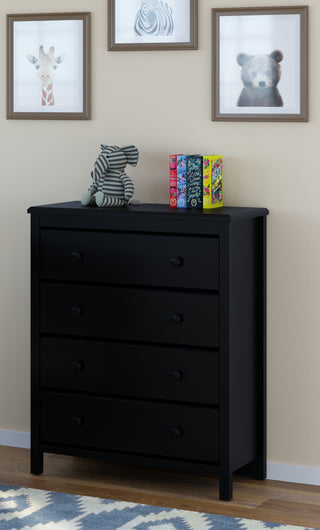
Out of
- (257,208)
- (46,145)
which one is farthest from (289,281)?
(46,145)

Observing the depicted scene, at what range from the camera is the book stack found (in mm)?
3023

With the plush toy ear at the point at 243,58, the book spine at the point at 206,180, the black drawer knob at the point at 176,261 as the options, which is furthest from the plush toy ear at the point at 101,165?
the plush toy ear at the point at 243,58

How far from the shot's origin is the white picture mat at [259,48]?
3.04 meters

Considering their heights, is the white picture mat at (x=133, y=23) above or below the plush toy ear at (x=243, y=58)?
above

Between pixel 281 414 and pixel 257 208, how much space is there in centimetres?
75

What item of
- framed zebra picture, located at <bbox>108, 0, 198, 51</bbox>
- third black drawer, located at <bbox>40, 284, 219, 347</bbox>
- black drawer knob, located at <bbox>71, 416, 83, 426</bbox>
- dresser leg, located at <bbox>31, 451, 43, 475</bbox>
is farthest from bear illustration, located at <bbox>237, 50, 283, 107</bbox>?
dresser leg, located at <bbox>31, 451, 43, 475</bbox>

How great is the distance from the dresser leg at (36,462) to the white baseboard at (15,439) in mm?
342

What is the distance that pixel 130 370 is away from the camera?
2.99 metres

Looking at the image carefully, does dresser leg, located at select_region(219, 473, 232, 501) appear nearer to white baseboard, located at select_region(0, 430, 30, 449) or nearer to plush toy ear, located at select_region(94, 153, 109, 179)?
white baseboard, located at select_region(0, 430, 30, 449)

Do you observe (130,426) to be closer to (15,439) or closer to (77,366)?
(77,366)

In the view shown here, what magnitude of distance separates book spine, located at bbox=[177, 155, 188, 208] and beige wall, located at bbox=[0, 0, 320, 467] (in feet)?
0.62

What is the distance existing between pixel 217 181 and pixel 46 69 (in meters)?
0.85

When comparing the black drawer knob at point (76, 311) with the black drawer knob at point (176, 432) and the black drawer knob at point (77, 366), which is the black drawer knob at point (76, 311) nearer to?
the black drawer knob at point (77, 366)

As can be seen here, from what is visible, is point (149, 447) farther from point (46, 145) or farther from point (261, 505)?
point (46, 145)
